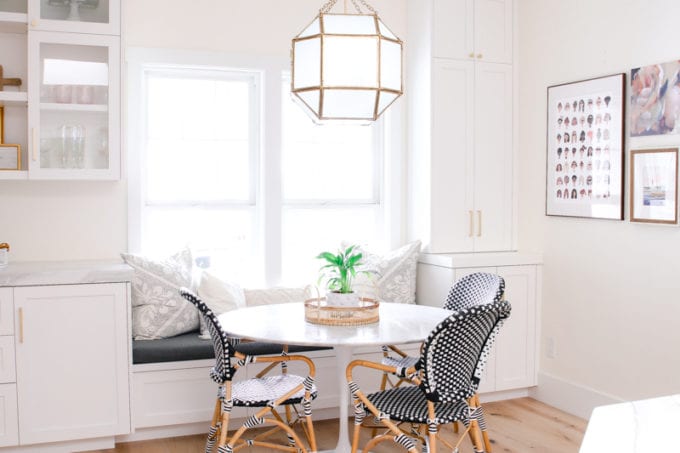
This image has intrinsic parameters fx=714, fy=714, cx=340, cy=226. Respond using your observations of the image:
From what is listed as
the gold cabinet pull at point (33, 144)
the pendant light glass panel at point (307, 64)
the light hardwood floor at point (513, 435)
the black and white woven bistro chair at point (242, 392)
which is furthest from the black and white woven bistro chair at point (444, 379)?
the gold cabinet pull at point (33, 144)

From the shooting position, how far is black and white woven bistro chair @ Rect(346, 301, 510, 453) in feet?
9.12

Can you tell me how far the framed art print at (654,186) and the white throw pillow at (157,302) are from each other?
247 cm

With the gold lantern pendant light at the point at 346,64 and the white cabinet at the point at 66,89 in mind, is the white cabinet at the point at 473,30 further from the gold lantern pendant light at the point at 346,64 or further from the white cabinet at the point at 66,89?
the white cabinet at the point at 66,89

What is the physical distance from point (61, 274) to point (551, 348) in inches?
114

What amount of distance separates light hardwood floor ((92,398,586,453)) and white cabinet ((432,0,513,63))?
2.22 metres

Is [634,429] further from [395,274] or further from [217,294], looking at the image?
[395,274]

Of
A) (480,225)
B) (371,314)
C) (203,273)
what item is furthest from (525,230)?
(203,273)

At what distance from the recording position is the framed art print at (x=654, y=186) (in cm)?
356

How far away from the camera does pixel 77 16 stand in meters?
3.76

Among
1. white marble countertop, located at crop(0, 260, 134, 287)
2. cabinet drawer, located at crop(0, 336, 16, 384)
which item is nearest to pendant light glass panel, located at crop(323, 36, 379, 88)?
white marble countertop, located at crop(0, 260, 134, 287)

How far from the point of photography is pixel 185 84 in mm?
4359

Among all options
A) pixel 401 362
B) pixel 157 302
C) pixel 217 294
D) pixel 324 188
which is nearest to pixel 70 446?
pixel 157 302

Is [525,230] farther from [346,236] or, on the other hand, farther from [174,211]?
[174,211]

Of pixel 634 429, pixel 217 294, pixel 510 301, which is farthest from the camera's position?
pixel 510 301
